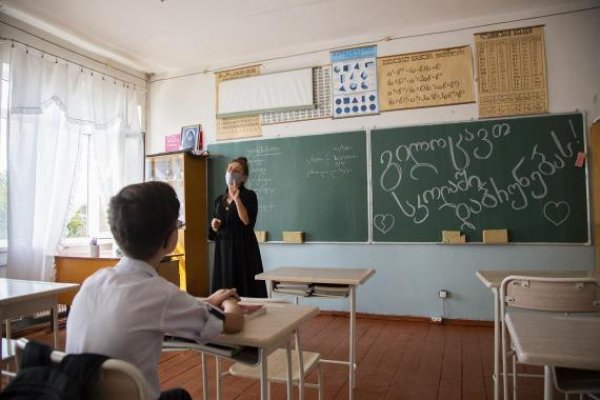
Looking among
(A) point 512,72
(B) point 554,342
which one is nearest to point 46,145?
(B) point 554,342

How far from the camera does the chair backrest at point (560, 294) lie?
1.72m

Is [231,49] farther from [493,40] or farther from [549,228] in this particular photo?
[549,228]

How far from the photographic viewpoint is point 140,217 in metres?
1.08

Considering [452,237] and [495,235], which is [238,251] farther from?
[495,235]

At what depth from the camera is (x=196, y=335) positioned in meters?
1.12

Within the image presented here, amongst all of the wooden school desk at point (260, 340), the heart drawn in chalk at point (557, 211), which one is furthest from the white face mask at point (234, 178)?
the heart drawn in chalk at point (557, 211)

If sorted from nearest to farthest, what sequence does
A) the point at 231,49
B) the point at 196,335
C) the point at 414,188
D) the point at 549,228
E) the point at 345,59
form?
the point at 196,335 < the point at 549,228 < the point at 414,188 < the point at 345,59 < the point at 231,49

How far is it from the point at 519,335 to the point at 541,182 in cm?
294

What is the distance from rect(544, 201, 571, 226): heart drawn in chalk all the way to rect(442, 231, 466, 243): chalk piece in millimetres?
724

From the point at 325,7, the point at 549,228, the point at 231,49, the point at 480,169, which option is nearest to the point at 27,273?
the point at 231,49

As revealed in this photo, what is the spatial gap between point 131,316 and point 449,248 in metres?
3.44

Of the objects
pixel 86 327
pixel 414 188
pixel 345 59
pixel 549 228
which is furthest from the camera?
pixel 345 59

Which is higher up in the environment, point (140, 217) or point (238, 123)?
point (238, 123)

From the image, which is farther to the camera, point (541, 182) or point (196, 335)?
point (541, 182)
